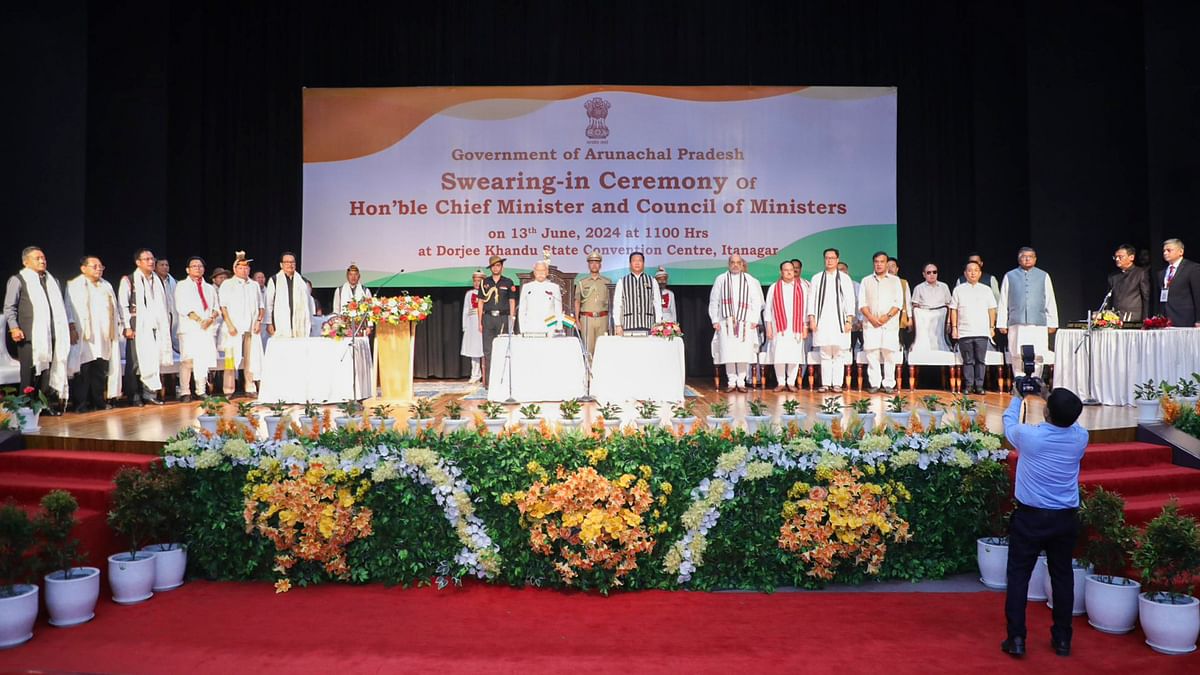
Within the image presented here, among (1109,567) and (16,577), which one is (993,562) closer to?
(1109,567)

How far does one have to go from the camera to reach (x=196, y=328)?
828cm

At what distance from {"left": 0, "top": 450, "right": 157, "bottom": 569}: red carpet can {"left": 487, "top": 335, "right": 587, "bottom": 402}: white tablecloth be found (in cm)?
305

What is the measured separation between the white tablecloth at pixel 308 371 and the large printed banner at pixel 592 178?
305 centimetres

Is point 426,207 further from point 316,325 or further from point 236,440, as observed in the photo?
point 236,440

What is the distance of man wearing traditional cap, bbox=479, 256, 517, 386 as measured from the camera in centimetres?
917

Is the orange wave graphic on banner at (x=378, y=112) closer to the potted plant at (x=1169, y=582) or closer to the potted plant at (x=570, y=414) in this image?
the potted plant at (x=570, y=414)

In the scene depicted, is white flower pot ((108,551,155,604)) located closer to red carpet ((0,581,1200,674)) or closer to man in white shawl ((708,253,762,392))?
red carpet ((0,581,1200,674))

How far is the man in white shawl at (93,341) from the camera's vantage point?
7.36m

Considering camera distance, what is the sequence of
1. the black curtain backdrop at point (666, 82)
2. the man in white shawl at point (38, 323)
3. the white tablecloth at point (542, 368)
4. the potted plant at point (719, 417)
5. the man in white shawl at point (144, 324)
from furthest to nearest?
the black curtain backdrop at point (666, 82)
the man in white shawl at point (144, 324)
the white tablecloth at point (542, 368)
the man in white shawl at point (38, 323)
the potted plant at point (719, 417)

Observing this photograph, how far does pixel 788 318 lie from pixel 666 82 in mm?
3457

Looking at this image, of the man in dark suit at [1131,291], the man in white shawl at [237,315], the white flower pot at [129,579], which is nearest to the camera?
the white flower pot at [129,579]

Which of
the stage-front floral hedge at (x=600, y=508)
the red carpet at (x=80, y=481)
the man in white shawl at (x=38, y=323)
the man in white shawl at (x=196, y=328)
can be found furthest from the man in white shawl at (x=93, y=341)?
the stage-front floral hedge at (x=600, y=508)

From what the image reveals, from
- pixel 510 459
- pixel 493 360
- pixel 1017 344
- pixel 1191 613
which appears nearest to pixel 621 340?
pixel 493 360

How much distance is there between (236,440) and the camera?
16.2 feet
